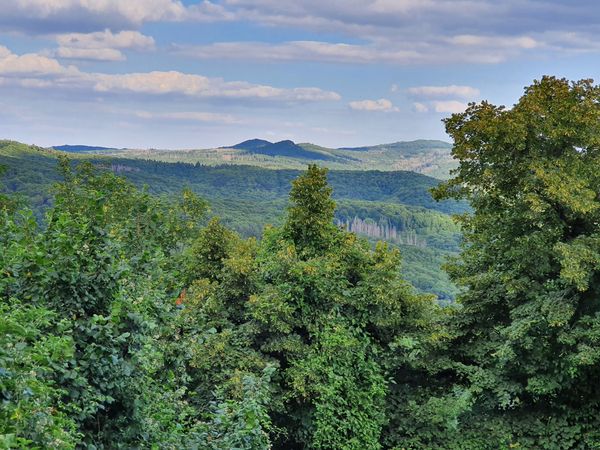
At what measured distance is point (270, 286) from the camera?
21.7 meters

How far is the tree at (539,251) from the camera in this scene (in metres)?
17.7

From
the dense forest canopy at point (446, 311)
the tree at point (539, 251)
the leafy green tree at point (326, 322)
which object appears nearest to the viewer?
the tree at point (539, 251)

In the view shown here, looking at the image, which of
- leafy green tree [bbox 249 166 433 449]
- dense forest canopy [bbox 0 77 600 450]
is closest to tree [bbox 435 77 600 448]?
dense forest canopy [bbox 0 77 600 450]

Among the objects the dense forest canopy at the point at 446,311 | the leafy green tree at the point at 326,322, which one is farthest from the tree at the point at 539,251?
the leafy green tree at the point at 326,322

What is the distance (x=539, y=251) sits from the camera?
18.6 metres

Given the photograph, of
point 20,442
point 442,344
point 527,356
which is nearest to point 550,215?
point 527,356

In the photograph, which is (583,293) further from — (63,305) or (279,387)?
(63,305)

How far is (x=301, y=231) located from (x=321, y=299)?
302 cm

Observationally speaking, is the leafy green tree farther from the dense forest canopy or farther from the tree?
the tree

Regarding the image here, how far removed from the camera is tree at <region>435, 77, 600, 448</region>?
17734 mm

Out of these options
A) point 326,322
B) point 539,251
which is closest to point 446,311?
point 326,322

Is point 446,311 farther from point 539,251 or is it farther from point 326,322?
point 539,251

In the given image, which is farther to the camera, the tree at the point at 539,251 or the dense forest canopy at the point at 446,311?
the dense forest canopy at the point at 446,311

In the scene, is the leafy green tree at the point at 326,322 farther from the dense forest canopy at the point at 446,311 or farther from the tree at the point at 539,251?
the tree at the point at 539,251
